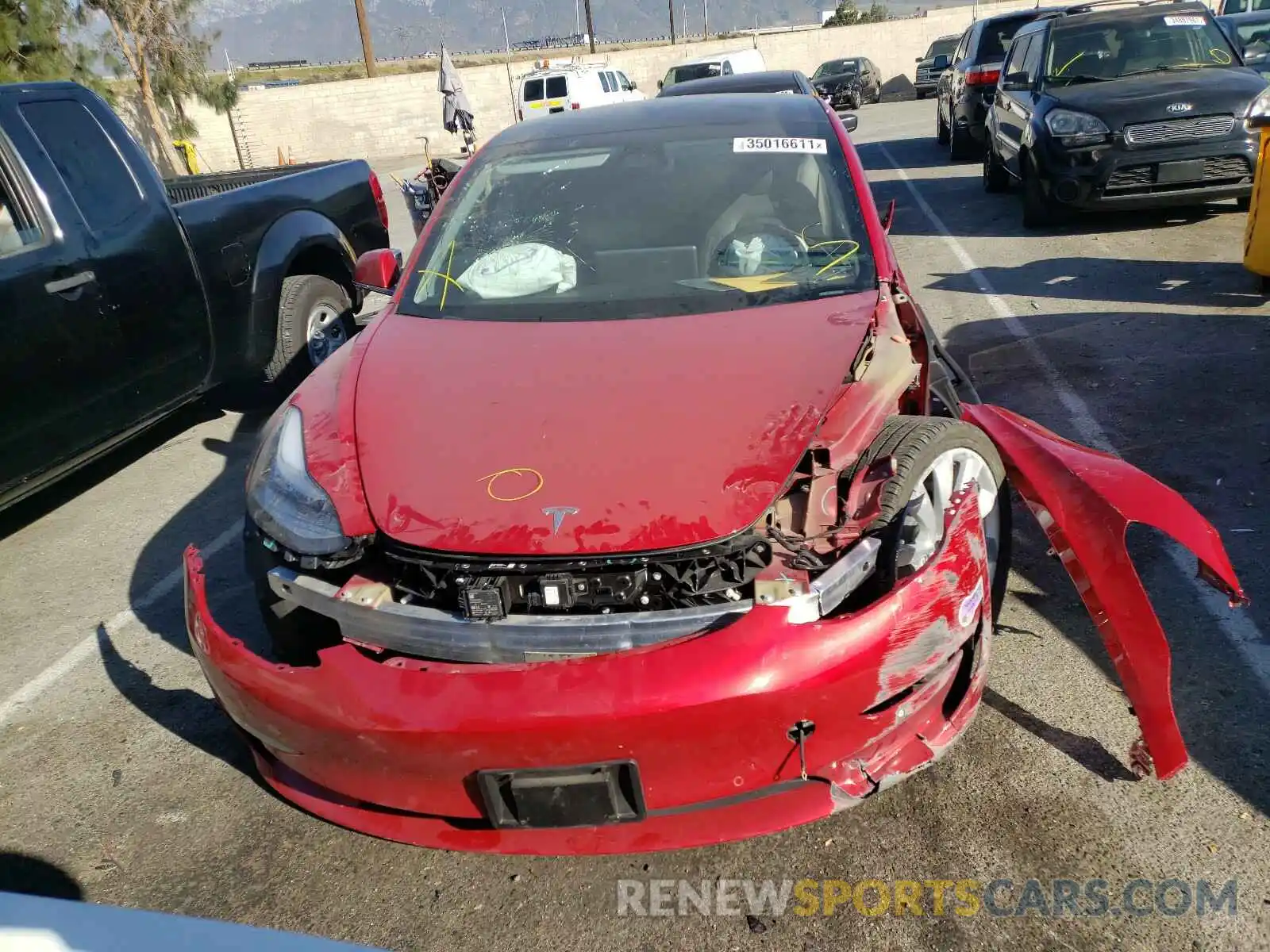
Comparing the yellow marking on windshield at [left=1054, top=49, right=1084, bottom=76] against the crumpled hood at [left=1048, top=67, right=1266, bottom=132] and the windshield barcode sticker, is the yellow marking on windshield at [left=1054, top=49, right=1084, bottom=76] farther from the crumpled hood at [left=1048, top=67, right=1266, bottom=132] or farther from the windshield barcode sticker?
the windshield barcode sticker

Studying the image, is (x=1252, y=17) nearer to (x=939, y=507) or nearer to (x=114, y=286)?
(x=939, y=507)

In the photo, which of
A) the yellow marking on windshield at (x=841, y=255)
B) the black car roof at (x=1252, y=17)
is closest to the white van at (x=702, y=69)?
the black car roof at (x=1252, y=17)

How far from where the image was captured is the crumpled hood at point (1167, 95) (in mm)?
7957

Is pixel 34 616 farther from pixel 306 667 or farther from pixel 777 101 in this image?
pixel 777 101

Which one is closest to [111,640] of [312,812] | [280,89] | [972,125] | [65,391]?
[65,391]

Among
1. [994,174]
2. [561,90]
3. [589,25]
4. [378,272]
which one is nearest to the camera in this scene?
[378,272]

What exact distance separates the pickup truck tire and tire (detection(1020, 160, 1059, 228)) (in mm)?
6017

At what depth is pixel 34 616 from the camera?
13.7 feet

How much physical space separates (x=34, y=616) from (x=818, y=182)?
3.59 meters

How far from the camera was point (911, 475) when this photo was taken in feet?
8.47

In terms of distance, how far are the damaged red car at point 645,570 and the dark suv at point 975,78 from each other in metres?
11.5

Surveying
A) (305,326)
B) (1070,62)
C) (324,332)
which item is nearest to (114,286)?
(305,326)

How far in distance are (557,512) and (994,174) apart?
1029cm

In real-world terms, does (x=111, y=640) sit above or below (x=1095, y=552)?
below
